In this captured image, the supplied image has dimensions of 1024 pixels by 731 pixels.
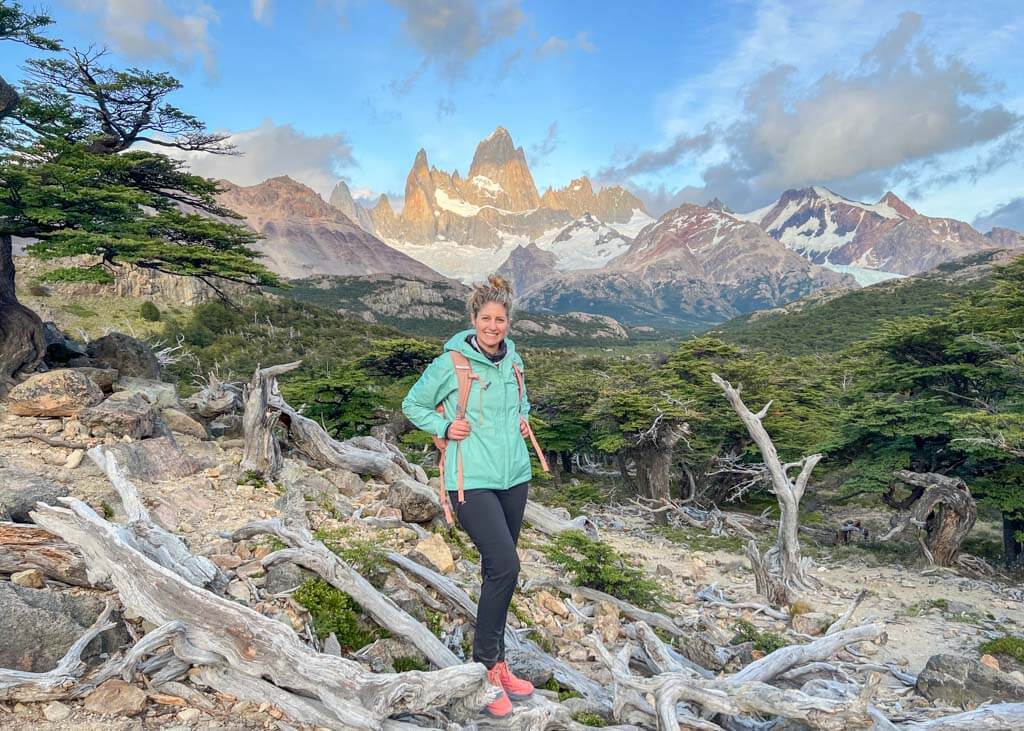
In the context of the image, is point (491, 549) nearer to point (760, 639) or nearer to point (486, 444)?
point (486, 444)

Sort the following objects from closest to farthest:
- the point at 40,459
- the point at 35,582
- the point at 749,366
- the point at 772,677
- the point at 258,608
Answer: the point at 35,582, the point at 258,608, the point at 772,677, the point at 40,459, the point at 749,366

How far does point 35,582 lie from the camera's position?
360cm

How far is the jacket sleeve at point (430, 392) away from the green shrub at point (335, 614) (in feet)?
5.87

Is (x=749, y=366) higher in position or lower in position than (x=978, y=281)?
lower

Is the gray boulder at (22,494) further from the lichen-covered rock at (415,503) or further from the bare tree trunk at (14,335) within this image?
the bare tree trunk at (14,335)

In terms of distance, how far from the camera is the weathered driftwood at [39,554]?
12.1 ft

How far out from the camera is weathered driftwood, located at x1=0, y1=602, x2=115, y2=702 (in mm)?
2754

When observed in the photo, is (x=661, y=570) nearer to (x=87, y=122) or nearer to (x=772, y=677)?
(x=772, y=677)

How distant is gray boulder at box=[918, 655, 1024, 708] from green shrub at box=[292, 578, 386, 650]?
16.5 feet

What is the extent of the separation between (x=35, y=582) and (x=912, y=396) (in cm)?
1709

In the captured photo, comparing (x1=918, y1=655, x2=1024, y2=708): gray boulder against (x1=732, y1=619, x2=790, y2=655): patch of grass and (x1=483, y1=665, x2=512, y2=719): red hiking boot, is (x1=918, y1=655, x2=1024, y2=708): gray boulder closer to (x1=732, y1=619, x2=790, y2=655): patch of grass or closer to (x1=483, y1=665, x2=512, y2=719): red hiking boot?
(x1=732, y1=619, x2=790, y2=655): patch of grass

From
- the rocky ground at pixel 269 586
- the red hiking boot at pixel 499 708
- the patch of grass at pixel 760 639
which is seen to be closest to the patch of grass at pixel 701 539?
the rocky ground at pixel 269 586

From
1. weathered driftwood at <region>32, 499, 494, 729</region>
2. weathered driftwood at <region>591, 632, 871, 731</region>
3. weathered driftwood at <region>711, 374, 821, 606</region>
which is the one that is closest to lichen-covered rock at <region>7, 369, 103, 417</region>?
weathered driftwood at <region>32, 499, 494, 729</region>

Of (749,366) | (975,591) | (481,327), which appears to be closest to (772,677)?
(481,327)
